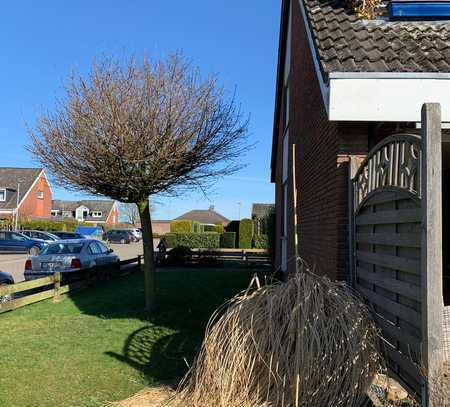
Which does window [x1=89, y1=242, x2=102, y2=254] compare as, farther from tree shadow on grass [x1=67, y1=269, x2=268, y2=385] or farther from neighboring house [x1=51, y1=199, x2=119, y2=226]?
neighboring house [x1=51, y1=199, x2=119, y2=226]

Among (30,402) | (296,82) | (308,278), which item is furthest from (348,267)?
(296,82)

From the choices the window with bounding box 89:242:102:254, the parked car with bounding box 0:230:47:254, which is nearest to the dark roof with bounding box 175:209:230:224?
the parked car with bounding box 0:230:47:254

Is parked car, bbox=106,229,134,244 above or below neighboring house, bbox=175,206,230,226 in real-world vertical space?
below

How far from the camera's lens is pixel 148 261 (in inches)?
391

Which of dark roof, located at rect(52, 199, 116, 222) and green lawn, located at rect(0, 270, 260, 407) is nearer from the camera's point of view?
green lawn, located at rect(0, 270, 260, 407)

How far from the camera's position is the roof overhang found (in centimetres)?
484

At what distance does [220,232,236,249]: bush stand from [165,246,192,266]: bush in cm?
1187

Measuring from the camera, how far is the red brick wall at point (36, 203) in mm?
51656

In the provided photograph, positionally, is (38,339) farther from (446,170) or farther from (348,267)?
(446,170)

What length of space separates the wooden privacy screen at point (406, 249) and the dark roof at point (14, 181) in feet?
166

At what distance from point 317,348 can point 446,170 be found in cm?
487

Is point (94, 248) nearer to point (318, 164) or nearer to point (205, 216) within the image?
point (318, 164)

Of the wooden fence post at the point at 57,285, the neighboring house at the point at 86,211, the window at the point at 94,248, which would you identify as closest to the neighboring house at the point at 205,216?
the neighboring house at the point at 86,211

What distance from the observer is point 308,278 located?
4.16 metres
